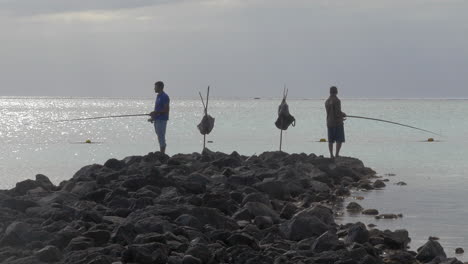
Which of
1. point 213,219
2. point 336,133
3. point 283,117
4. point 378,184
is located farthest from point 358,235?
point 283,117

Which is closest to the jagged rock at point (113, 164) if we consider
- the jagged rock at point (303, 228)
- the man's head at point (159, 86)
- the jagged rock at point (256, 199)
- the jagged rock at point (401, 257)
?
the man's head at point (159, 86)

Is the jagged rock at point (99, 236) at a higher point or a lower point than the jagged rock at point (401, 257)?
higher

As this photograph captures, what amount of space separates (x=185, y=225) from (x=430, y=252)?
276 cm

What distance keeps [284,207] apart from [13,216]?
365cm

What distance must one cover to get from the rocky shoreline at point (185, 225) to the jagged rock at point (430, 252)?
12 mm

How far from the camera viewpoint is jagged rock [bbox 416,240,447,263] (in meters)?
9.21

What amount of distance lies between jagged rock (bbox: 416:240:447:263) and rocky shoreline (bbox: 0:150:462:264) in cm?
1

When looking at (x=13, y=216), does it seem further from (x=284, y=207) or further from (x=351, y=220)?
(x=351, y=220)

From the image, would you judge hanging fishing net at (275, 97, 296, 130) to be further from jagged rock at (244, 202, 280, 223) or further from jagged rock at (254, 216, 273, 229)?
jagged rock at (254, 216, 273, 229)

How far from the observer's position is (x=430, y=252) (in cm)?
923

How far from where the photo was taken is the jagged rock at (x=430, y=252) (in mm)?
9211

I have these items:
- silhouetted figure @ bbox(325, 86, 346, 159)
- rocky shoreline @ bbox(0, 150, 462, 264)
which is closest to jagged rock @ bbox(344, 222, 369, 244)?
rocky shoreline @ bbox(0, 150, 462, 264)

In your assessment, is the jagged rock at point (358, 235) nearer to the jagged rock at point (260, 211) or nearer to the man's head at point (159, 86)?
the jagged rock at point (260, 211)

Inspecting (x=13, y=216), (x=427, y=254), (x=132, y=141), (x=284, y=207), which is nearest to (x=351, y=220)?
(x=284, y=207)
